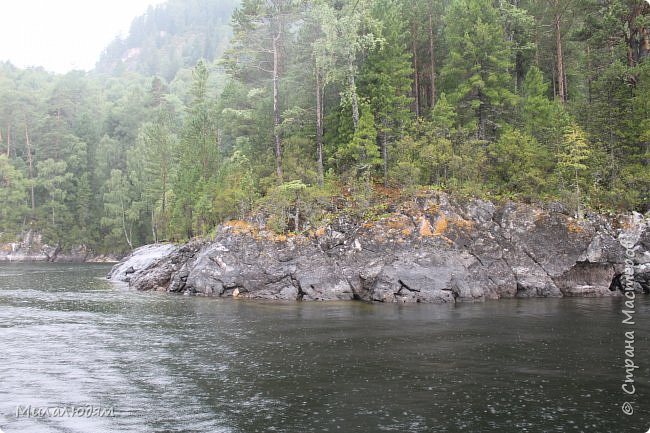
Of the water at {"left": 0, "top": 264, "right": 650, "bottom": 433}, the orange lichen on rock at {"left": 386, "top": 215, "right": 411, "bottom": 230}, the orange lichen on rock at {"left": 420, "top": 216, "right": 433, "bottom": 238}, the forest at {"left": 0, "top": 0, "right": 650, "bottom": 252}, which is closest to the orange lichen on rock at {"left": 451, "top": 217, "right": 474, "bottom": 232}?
the orange lichen on rock at {"left": 420, "top": 216, "right": 433, "bottom": 238}

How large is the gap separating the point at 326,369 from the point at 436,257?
20.2 metres

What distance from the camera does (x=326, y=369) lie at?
17766 mm

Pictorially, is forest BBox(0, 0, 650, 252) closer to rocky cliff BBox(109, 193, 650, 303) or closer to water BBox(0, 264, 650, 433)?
rocky cliff BBox(109, 193, 650, 303)

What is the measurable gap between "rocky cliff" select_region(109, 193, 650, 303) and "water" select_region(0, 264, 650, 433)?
559cm

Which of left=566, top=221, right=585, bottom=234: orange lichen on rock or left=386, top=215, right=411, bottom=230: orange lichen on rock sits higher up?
left=386, top=215, right=411, bottom=230: orange lichen on rock

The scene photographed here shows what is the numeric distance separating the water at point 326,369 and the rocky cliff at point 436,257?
18.4ft

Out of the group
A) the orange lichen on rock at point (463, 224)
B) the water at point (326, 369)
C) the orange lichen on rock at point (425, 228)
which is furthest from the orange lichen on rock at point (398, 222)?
the water at point (326, 369)

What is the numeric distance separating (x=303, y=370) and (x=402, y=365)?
145 inches

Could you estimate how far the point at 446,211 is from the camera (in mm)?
39000

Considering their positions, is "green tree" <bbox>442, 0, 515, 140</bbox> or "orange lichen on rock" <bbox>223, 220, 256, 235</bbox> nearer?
"orange lichen on rock" <bbox>223, 220, 256, 235</bbox>

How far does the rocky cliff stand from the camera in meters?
35.9

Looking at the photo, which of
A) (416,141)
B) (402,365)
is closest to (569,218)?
(416,141)

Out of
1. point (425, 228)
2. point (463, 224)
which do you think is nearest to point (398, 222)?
point (425, 228)

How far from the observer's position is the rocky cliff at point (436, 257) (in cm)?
3588
